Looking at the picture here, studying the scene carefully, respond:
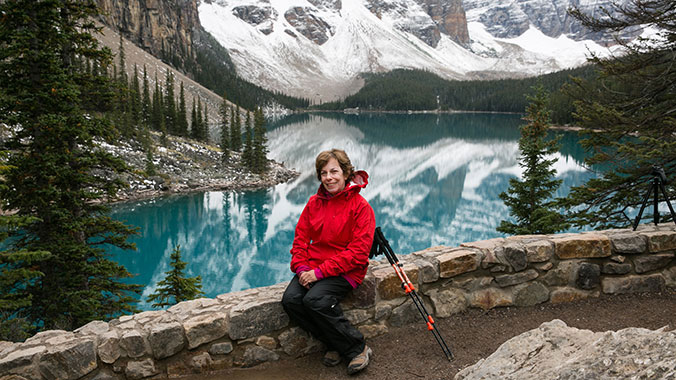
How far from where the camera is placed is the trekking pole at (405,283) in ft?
13.5

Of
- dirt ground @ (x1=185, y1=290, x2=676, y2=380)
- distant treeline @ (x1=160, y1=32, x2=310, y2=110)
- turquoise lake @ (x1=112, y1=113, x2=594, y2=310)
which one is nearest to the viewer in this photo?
dirt ground @ (x1=185, y1=290, x2=676, y2=380)

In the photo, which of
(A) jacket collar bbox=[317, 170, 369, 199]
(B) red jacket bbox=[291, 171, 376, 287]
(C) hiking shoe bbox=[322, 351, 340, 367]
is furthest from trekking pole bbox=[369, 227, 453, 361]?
(C) hiking shoe bbox=[322, 351, 340, 367]

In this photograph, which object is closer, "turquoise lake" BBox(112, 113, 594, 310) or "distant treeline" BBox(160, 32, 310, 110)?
"turquoise lake" BBox(112, 113, 594, 310)

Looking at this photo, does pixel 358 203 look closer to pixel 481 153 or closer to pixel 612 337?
pixel 612 337

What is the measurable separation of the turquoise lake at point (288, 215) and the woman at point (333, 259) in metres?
12.9

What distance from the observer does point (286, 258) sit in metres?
22.8

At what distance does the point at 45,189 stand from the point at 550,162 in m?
13.8

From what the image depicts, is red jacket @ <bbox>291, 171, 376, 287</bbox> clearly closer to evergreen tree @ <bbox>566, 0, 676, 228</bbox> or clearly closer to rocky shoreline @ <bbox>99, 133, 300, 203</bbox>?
evergreen tree @ <bbox>566, 0, 676, 228</bbox>

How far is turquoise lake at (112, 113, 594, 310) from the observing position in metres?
21.7

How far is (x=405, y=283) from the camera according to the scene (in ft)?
14.1

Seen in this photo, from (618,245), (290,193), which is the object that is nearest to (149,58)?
(290,193)

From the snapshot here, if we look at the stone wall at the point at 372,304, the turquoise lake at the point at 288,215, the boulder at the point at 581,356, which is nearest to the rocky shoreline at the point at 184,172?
the turquoise lake at the point at 288,215

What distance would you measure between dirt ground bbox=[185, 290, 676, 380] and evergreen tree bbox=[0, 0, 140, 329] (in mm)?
5404

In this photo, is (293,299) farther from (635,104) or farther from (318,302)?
(635,104)
